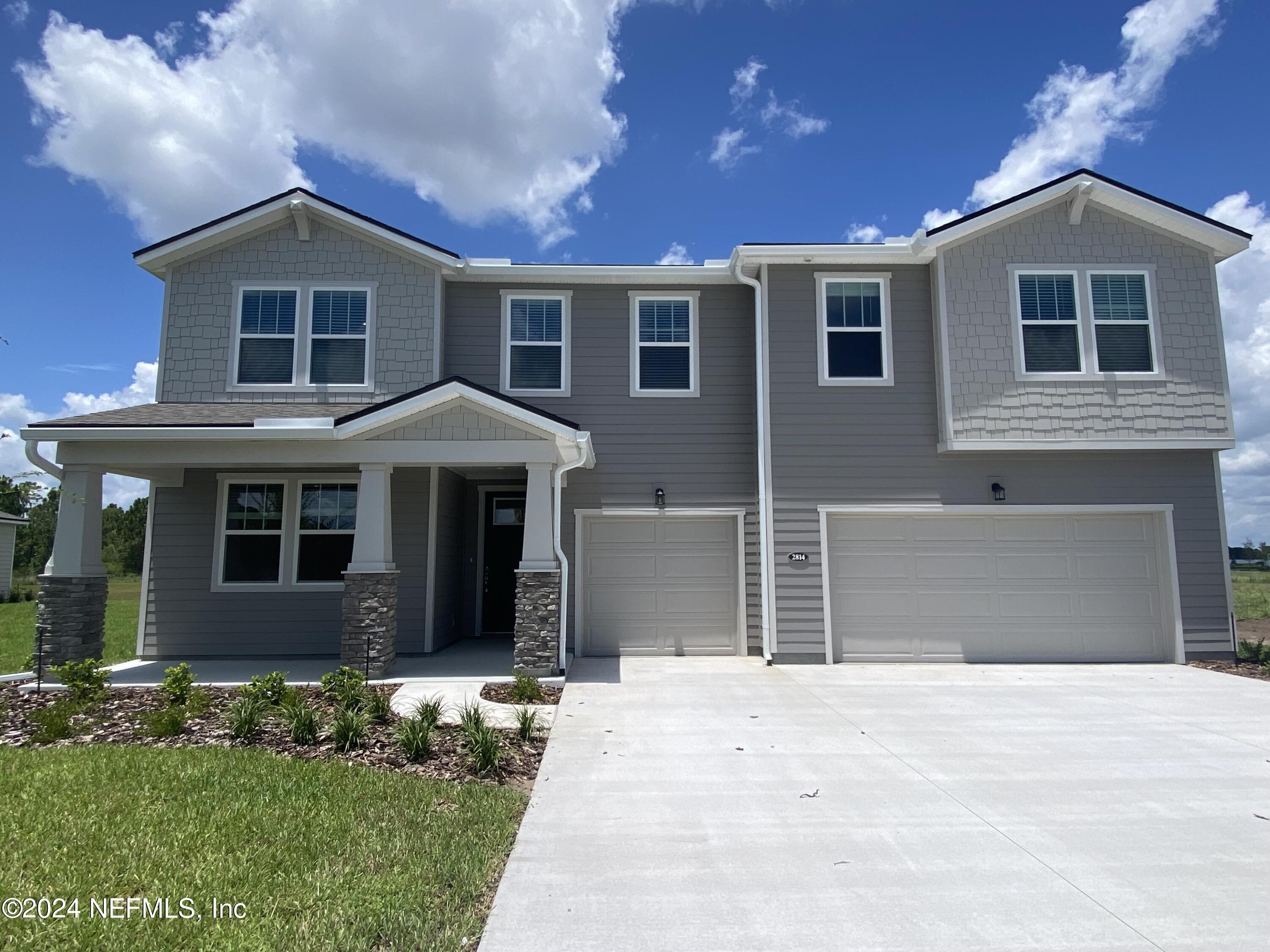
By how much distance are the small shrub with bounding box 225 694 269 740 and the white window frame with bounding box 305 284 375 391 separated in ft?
17.5

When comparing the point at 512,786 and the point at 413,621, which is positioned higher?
the point at 413,621

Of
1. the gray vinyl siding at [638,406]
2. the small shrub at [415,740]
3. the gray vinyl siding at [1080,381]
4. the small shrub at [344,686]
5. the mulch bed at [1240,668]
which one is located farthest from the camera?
the gray vinyl siding at [638,406]

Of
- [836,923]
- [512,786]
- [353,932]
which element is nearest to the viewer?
[353,932]

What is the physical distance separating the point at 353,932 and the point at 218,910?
2.26 ft

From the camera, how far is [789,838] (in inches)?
172

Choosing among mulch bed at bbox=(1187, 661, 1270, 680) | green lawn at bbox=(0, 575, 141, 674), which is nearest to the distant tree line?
green lawn at bbox=(0, 575, 141, 674)

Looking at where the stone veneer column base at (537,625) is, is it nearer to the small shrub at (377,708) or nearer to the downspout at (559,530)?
the downspout at (559,530)

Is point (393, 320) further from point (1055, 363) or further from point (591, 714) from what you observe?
point (1055, 363)

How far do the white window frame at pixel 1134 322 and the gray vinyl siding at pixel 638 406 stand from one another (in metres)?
4.69

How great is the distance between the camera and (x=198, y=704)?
7.11 meters

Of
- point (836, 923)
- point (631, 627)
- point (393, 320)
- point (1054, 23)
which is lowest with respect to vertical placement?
point (836, 923)

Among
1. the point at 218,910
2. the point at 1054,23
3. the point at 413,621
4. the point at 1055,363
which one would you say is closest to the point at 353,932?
the point at 218,910

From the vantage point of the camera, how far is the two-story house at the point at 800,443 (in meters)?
10.4

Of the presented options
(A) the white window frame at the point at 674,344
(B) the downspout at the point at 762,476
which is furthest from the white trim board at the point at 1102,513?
(A) the white window frame at the point at 674,344
